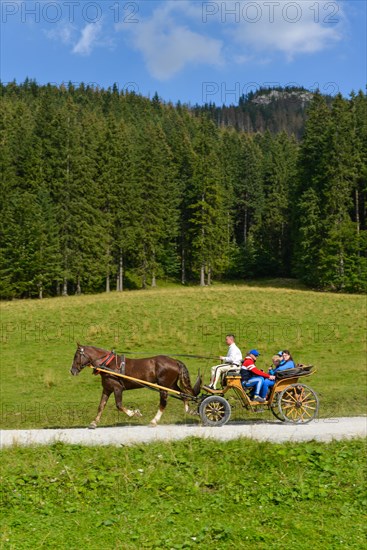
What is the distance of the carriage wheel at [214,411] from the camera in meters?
12.8

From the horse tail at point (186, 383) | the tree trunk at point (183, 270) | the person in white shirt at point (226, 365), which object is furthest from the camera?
the tree trunk at point (183, 270)

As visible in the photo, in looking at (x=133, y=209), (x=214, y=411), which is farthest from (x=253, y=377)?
(x=133, y=209)

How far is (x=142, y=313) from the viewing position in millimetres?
32562

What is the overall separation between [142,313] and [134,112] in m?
112

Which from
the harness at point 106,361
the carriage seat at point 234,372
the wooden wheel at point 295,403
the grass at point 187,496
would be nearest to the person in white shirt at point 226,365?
the carriage seat at point 234,372

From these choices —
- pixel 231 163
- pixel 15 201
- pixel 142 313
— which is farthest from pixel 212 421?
pixel 231 163

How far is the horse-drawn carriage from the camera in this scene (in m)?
13.1

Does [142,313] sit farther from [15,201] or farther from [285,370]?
[15,201]

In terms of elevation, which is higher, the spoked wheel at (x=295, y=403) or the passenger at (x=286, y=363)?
the passenger at (x=286, y=363)

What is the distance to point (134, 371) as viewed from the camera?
43.7ft

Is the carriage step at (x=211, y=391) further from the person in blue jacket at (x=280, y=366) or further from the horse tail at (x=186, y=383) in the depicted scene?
the person in blue jacket at (x=280, y=366)

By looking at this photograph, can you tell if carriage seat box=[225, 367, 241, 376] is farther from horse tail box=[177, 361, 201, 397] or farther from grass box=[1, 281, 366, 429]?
grass box=[1, 281, 366, 429]

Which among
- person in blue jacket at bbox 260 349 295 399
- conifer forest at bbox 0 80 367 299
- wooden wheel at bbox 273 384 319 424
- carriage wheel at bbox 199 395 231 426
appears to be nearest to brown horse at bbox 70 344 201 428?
carriage wheel at bbox 199 395 231 426

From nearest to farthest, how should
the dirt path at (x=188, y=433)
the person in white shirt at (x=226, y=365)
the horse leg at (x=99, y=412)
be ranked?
the dirt path at (x=188, y=433) < the horse leg at (x=99, y=412) < the person in white shirt at (x=226, y=365)
